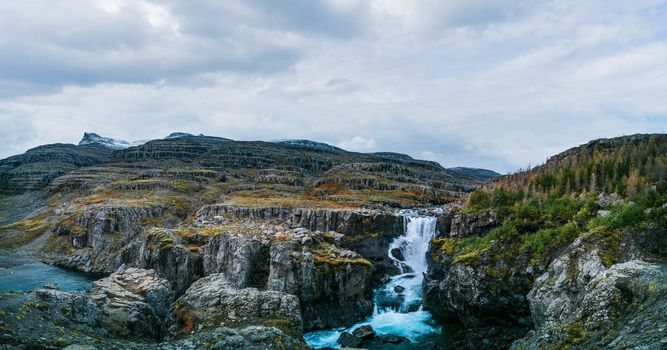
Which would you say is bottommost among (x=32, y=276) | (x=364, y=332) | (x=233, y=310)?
(x=32, y=276)

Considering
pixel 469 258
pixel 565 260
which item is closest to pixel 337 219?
pixel 469 258

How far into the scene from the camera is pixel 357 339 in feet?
172

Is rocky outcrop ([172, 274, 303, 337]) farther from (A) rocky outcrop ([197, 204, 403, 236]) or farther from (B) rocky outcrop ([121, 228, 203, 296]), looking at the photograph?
(A) rocky outcrop ([197, 204, 403, 236])

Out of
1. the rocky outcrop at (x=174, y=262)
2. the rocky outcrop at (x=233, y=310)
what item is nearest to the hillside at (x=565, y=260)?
the rocky outcrop at (x=233, y=310)

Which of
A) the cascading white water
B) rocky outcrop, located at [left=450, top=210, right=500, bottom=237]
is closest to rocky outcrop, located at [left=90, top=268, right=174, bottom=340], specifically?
the cascading white water

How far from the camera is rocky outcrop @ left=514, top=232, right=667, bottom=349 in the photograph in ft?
73.1

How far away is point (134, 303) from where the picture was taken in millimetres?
28406

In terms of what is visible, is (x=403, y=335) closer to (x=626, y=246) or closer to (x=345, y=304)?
(x=345, y=304)

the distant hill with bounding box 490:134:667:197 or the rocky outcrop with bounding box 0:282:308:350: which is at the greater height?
the distant hill with bounding box 490:134:667:197

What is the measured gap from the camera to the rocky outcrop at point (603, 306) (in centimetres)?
2228

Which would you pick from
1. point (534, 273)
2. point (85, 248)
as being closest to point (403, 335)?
point (534, 273)

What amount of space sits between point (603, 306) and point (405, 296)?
43.6 meters

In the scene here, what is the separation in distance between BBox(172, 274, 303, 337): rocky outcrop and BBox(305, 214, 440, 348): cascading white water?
2030 cm

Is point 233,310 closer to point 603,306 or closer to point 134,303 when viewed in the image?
point 134,303
